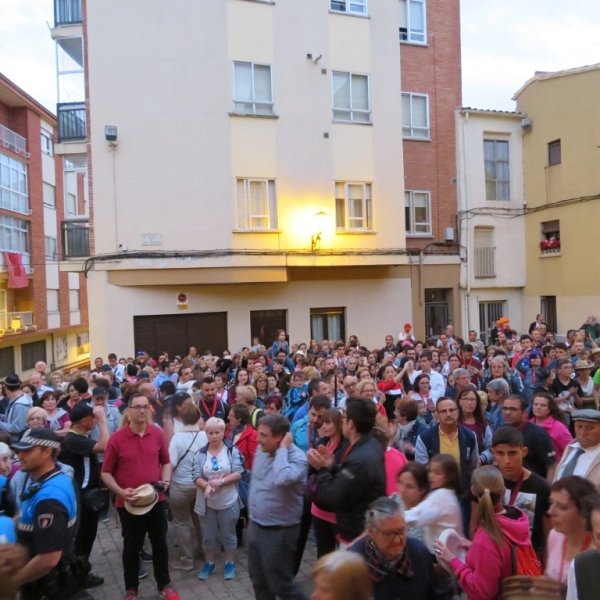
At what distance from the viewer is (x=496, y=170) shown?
21031 millimetres

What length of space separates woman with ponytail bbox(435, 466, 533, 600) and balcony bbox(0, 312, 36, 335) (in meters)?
29.0

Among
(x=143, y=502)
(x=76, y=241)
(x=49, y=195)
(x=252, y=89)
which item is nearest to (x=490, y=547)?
(x=143, y=502)

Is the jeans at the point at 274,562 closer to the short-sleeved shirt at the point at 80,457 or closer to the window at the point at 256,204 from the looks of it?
the short-sleeved shirt at the point at 80,457

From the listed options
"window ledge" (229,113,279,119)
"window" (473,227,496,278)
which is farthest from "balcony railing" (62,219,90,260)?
"window" (473,227,496,278)

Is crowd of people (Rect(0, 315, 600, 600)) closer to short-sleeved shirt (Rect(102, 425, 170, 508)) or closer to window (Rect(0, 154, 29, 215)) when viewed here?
short-sleeved shirt (Rect(102, 425, 170, 508))

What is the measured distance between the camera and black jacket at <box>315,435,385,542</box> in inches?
155

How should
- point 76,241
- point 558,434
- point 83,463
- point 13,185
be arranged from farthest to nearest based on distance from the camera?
point 13,185, point 76,241, point 83,463, point 558,434

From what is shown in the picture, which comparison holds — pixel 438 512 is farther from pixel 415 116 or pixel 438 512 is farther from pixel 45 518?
pixel 415 116

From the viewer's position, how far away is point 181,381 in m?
10.5

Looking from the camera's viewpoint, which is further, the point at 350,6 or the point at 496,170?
the point at 496,170

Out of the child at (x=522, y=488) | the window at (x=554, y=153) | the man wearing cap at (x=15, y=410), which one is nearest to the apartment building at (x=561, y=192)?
the window at (x=554, y=153)

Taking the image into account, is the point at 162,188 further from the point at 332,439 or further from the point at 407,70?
the point at 332,439

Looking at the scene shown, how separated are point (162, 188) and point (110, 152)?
1753mm

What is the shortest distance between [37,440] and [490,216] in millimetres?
19398
